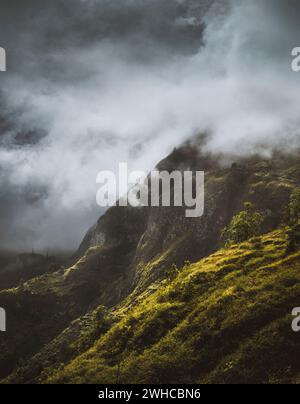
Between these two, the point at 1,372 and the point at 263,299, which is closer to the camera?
the point at 263,299

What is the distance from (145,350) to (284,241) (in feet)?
163

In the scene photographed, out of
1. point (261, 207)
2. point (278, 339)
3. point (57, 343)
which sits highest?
point (261, 207)

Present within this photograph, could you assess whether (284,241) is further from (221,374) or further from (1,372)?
(1,372)

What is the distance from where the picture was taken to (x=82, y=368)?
263ft

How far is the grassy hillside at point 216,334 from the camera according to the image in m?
57.7

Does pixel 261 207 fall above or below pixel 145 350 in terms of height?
above

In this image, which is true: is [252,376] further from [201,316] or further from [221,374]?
[201,316]

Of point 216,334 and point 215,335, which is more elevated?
point 216,334

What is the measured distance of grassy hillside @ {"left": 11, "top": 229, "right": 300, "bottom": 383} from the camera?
57.7 meters

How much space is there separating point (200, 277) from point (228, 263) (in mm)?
8874

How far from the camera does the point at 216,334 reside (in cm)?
6669
